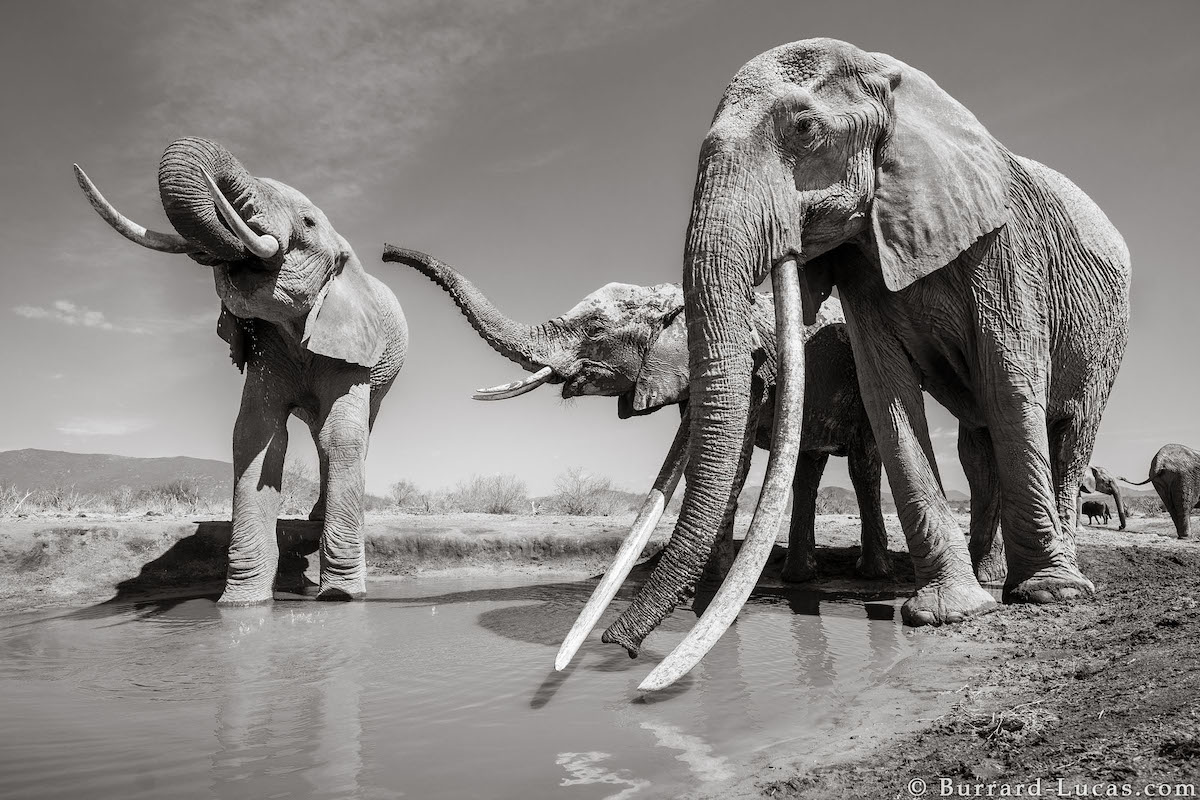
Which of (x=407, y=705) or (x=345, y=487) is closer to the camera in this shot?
(x=407, y=705)

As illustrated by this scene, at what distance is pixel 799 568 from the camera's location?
7730mm

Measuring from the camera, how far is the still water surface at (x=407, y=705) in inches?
96.3

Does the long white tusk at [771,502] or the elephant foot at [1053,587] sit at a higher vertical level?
the long white tusk at [771,502]

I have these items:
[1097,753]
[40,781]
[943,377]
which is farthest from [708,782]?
[943,377]

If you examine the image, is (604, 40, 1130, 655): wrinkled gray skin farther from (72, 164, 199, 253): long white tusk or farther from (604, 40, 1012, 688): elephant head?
(72, 164, 199, 253): long white tusk


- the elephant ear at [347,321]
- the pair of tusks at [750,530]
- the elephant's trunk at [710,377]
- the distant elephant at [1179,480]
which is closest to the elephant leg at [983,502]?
the pair of tusks at [750,530]

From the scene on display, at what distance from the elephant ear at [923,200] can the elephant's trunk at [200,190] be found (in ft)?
15.1

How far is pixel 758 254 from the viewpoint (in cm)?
433

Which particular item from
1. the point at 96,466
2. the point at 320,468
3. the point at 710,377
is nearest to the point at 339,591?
the point at 320,468

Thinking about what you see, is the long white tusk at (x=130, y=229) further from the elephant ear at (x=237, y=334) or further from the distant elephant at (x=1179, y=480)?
the distant elephant at (x=1179, y=480)

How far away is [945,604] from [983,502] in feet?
7.96

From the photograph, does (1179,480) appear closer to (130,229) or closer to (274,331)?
(274,331)

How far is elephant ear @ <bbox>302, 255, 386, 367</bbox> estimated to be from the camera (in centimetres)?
704

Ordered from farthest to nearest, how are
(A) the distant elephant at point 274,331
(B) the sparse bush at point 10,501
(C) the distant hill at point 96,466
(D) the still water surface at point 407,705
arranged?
(C) the distant hill at point 96,466
(B) the sparse bush at point 10,501
(A) the distant elephant at point 274,331
(D) the still water surface at point 407,705
